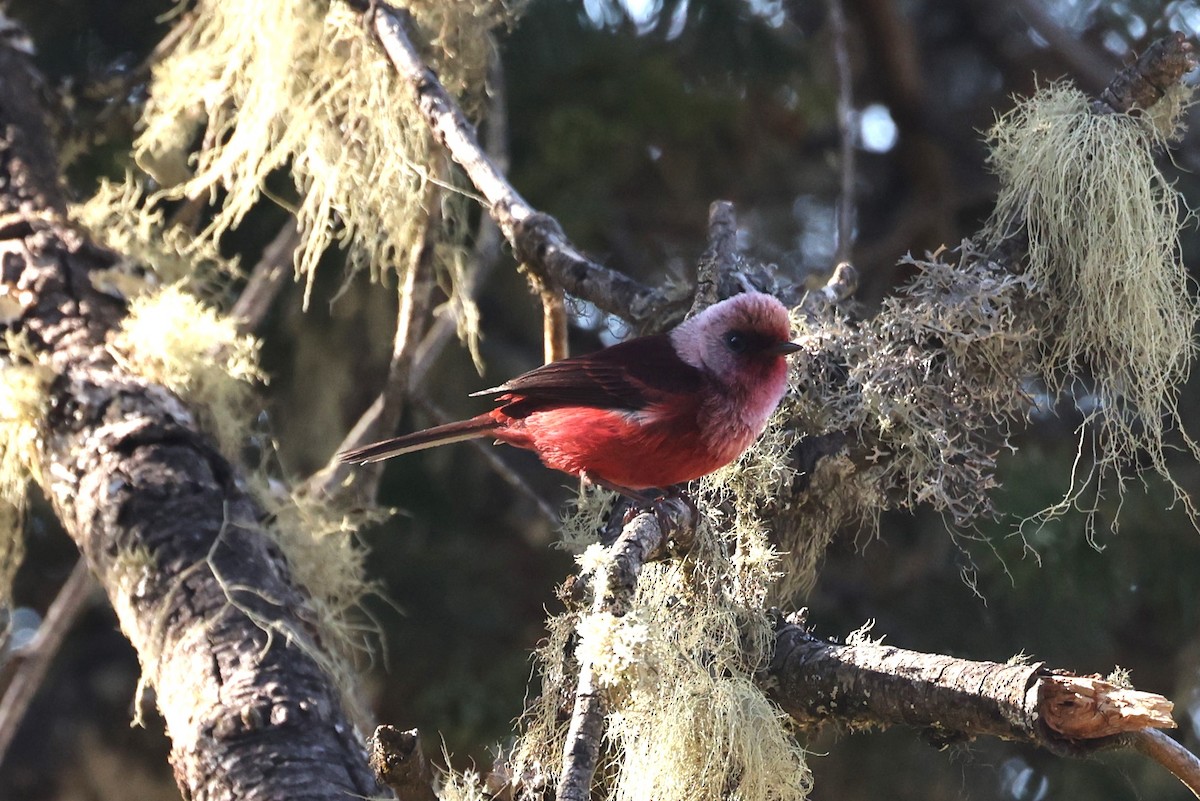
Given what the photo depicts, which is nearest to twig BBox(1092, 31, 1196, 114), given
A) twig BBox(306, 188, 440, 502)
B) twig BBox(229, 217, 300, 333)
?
twig BBox(306, 188, 440, 502)

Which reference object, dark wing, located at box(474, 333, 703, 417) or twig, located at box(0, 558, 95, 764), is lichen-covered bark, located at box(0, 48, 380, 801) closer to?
twig, located at box(0, 558, 95, 764)

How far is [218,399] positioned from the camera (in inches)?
125

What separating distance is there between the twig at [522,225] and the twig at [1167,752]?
1459 mm

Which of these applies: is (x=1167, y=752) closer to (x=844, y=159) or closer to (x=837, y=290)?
(x=837, y=290)

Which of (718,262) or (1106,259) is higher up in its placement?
(718,262)

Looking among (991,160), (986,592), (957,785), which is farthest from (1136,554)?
(991,160)

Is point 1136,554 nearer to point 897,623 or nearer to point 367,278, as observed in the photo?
point 897,623

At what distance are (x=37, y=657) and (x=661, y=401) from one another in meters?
1.77

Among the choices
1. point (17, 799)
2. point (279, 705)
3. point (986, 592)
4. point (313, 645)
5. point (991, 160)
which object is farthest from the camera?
point (17, 799)

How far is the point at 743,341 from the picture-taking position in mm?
2771

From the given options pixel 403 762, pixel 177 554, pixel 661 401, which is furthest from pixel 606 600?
pixel 177 554

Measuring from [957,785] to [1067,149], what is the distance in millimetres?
2304

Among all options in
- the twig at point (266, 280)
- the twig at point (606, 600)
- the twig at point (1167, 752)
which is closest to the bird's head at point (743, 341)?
the twig at point (606, 600)

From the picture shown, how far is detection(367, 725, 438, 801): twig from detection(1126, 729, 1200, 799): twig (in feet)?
3.44
